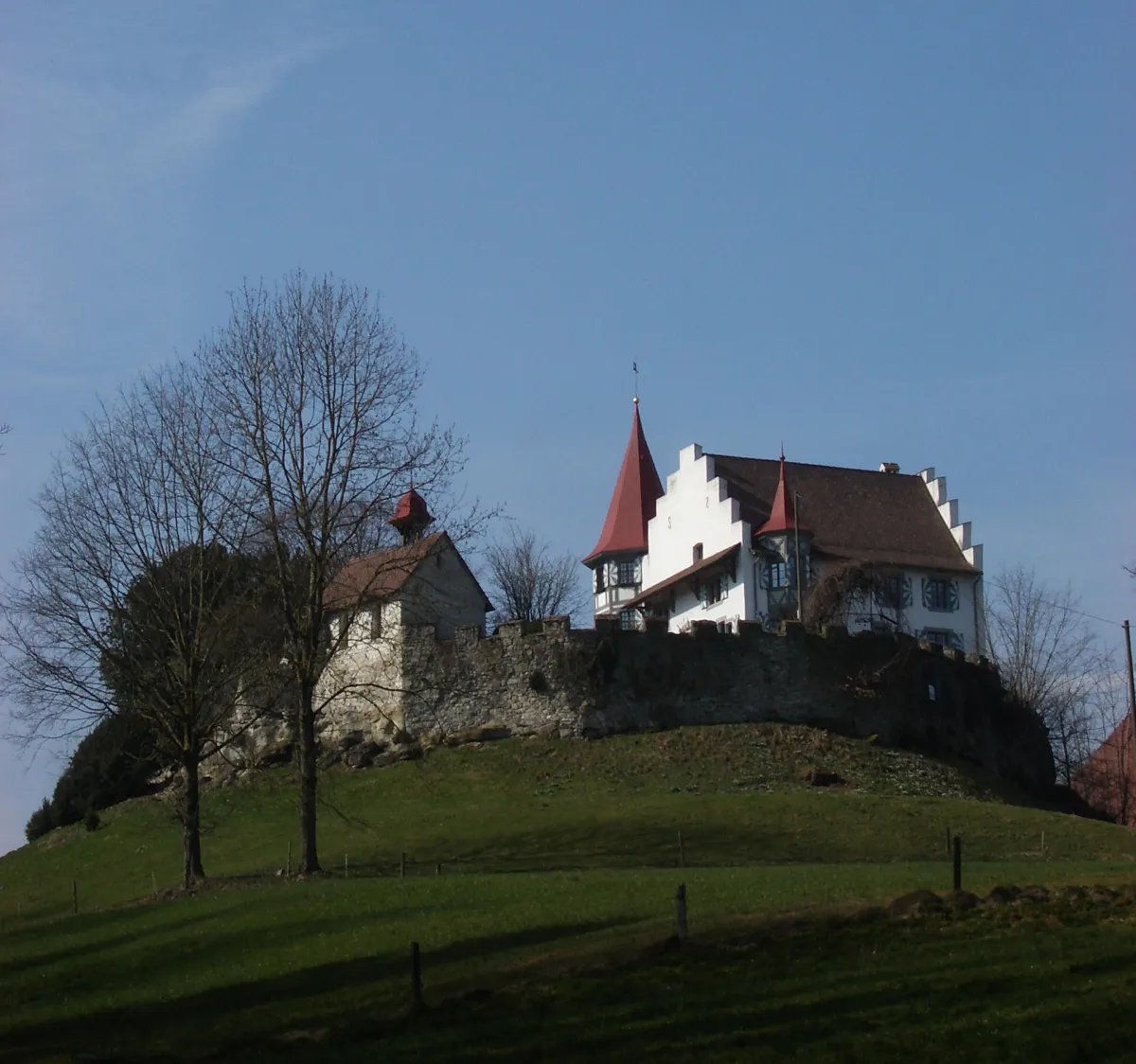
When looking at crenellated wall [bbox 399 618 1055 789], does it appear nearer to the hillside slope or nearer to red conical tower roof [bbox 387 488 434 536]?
the hillside slope

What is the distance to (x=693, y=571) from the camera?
69.4 metres

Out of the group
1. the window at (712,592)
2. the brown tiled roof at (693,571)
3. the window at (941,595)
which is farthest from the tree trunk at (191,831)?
the window at (941,595)

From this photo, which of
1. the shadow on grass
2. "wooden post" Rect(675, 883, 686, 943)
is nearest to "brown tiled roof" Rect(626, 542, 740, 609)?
the shadow on grass

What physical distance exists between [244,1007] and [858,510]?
174 feet

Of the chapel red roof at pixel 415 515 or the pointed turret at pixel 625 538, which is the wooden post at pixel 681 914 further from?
the pointed turret at pixel 625 538

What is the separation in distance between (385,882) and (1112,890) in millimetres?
13651

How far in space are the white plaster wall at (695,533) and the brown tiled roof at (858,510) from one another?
833 mm

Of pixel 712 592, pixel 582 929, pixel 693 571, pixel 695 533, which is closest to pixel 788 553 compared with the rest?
pixel 712 592

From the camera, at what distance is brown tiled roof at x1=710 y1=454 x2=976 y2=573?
6912 cm

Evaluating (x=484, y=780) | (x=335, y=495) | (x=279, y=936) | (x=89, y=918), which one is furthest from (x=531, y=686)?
(x=279, y=936)

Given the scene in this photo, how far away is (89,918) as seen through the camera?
107ft

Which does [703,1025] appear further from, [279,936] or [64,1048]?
[279,936]

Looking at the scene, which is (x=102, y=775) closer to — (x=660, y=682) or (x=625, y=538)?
(x=660, y=682)

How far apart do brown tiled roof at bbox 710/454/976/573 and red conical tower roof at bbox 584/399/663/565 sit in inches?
239
